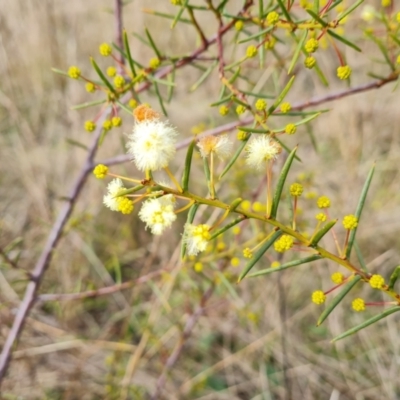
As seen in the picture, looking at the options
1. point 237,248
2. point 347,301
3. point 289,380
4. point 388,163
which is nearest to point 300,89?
point 388,163

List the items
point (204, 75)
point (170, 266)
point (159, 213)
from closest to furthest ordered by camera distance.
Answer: point (159, 213) < point (204, 75) < point (170, 266)

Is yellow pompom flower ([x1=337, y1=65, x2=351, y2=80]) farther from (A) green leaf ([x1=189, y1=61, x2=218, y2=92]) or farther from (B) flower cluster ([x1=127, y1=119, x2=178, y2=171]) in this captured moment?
(B) flower cluster ([x1=127, y1=119, x2=178, y2=171])

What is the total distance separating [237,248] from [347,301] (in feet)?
5.44

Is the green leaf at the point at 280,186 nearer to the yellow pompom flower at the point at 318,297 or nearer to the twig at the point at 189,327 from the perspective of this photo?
the yellow pompom flower at the point at 318,297

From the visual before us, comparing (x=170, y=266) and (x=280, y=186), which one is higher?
(x=170, y=266)

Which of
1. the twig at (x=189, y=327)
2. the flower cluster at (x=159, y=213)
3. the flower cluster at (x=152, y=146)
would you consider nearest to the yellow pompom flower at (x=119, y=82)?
the flower cluster at (x=152, y=146)

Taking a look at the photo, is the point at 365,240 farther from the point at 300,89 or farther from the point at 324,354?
the point at 300,89

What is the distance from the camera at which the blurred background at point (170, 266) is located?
7.63ft

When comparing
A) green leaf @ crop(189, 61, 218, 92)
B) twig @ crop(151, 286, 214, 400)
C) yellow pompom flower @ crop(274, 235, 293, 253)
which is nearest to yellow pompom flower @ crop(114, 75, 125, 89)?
green leaf @ crop(189, 61, 218, 92)

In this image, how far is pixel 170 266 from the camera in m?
1.89

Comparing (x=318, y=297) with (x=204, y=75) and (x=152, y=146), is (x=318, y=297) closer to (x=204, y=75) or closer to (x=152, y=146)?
(x=152, y=146)

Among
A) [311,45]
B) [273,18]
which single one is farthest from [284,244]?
[273,18]

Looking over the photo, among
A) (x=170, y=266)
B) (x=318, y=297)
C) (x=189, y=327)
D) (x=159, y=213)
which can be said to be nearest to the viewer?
(x=159, y=213)

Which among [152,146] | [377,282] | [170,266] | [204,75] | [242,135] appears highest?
[204,75]
